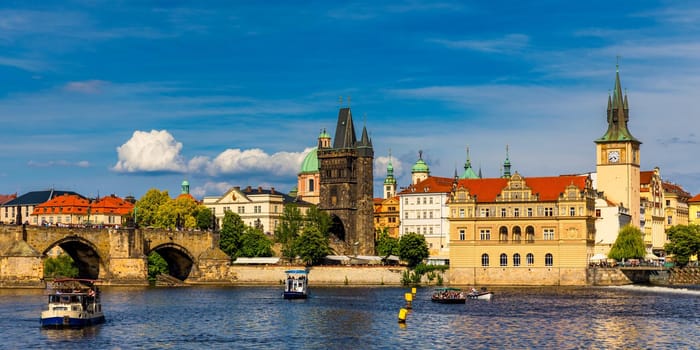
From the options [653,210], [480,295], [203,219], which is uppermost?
[653,210]

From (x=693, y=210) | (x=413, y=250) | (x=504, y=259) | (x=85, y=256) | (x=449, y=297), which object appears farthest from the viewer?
(x=693, y=210)

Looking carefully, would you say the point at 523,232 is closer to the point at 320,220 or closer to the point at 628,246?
the point at 628,246

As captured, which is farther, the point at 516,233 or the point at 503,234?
the point at 503,234

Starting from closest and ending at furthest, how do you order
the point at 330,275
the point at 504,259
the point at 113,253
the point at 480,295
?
the point at 480,295 < the point at 113,253 < the point at 504,259 < the point at 330,275

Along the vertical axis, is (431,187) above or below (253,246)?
above

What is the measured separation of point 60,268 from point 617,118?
69502 millimetres

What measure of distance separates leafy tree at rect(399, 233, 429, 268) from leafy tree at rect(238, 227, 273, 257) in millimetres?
20274

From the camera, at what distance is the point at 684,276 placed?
13400 cm

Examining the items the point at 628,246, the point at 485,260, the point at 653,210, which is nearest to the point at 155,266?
the point at 485,260

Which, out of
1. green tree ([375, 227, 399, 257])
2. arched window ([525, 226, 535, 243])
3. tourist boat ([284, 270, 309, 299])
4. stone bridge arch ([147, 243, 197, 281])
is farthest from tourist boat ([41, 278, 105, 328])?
green tree ([375, 227, 399, 257])

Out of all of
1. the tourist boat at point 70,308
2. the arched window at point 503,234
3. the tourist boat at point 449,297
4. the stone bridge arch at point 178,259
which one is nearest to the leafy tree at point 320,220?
the stone bridge arch at point 178,259

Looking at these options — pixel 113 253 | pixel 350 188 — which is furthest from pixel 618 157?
pixel 113 253

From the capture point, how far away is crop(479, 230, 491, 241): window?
5026 inches

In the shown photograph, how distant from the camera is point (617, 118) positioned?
14350 cm
